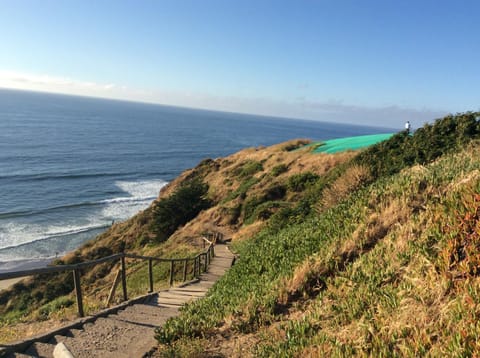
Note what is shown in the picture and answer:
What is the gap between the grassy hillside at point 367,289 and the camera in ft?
11.3

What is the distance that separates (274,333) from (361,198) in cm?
396

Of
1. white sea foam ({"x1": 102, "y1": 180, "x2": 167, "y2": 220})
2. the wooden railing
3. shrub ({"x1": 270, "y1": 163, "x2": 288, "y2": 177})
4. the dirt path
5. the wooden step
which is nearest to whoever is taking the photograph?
the wooden step

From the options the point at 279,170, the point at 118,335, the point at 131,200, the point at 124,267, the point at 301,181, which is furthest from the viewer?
the point at 131,200

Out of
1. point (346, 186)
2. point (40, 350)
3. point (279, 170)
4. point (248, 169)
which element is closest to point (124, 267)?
point (40, 350)

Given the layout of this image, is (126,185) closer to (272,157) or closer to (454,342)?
(272,157)

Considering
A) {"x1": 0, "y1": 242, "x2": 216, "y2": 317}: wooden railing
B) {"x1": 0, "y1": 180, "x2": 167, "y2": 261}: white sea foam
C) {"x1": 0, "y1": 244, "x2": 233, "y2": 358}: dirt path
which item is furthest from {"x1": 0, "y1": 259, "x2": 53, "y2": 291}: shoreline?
{"x1": 0, "y1": 244, "x2": 233, "y2": 358}: dirt path

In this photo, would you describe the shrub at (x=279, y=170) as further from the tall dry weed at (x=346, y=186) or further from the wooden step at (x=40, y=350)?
the wooden step at (x=40, y=350)

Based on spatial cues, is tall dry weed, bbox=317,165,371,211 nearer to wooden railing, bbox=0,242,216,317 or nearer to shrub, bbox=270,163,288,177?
wooden railing, bbox=0,242,216,317

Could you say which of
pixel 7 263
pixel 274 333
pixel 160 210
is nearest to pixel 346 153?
pixel 160 210

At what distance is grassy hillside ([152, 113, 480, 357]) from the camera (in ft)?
11.3

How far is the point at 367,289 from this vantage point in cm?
447

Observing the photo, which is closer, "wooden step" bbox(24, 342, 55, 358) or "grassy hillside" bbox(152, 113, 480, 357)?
"grassy hillside" bbox(152, 113, 480, 357)

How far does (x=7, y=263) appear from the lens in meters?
26.0

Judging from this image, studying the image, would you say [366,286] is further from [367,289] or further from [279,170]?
[279,170]
